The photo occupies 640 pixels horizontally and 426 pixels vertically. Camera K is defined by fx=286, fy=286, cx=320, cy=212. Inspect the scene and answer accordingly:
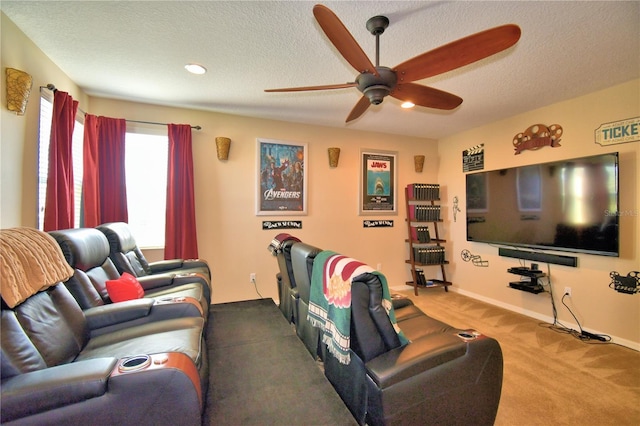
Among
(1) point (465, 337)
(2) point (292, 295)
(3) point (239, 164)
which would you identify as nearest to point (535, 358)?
(1) point (465, 337)

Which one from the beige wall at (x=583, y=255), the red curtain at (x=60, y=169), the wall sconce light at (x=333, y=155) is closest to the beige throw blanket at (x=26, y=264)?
the red curtain at (x=60, y=169)

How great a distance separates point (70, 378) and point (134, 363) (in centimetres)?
19

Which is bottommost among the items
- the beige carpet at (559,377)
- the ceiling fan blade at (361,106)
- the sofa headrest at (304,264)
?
the beige carpet at (559,377)

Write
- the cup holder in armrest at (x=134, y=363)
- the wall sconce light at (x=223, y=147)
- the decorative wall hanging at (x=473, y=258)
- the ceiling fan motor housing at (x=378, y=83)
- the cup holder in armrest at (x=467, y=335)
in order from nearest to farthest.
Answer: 1. the cup holder in armrest at (x=134, y=363)
2. the cup holder in armrest at (x=467, y=335)
3. the ceiling fan motor housing at (x=378, y=83)
4. the wall sconce light at (x=223, y=147)
5. the decorative wall hanging at (x=473, y=258)

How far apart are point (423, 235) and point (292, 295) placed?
2822 mm

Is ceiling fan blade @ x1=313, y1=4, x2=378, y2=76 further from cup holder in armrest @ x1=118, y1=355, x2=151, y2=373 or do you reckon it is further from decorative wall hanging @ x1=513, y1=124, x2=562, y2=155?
decorative wall hanging @ x1=513, y1=124, x2=562, y2=155

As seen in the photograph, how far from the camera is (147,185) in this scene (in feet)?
11.4

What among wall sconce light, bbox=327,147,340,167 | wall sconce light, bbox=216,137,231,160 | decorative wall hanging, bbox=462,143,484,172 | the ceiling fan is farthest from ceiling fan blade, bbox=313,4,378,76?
decorative wall hanging, bbox=462,143,484,172

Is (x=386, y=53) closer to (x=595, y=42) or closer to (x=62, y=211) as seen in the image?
(x=595, y=42)

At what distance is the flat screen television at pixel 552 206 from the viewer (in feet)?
9.21

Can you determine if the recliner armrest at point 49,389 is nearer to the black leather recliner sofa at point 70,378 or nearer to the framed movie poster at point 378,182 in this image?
the black leather recliner sofa at point 70,378

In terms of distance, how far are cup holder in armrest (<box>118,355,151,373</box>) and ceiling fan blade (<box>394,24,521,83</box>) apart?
1.91m

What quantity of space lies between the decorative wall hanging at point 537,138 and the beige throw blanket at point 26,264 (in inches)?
182

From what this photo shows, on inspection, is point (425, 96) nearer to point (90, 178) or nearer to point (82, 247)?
point (82, 247)
